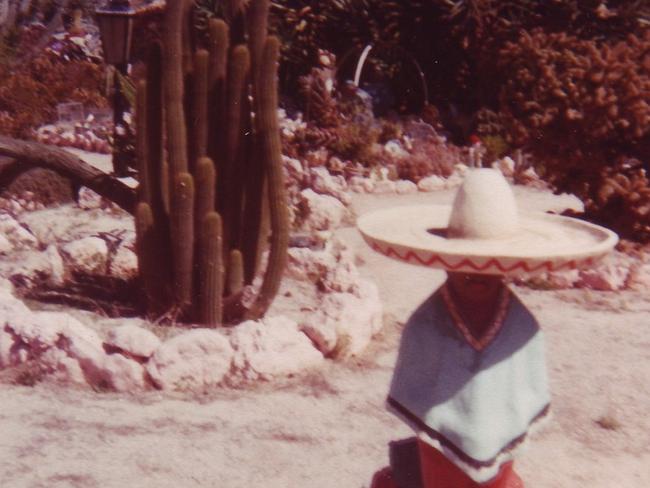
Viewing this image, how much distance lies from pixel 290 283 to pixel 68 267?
5.13 feet

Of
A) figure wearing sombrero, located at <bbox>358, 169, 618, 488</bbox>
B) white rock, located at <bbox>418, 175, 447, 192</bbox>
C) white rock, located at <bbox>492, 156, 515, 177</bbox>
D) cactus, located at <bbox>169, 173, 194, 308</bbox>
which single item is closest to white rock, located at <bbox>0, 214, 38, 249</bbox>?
cactus, located at <bbox>169, 173, 194, 308</bbox>

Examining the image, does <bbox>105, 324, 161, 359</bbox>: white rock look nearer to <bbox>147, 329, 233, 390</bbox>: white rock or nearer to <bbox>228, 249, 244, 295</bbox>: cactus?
<bbox>147, 329, 233, 390</bbox>: white rock

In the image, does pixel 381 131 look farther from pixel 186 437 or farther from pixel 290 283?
pixel 186 437

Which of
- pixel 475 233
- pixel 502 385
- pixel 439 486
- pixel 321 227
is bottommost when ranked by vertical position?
pixel 321 227

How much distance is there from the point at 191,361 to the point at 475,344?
2.39m

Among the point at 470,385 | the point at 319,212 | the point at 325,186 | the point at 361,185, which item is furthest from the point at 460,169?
the point at 470,385

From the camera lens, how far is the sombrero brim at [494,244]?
2428 millimetres

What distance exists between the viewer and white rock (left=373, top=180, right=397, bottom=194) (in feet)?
35.1

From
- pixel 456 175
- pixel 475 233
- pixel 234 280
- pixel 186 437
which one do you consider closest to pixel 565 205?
pixel 456 175

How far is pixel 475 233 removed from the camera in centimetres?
259

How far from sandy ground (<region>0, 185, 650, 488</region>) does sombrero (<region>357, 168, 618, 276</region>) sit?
142cm

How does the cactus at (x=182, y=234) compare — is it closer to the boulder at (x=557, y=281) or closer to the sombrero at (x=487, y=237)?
the sombrero at (x=487, y=237)

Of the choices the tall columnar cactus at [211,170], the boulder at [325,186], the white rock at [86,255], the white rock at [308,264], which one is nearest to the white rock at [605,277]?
the white rock at [308,264]

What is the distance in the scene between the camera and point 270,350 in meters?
4.80
